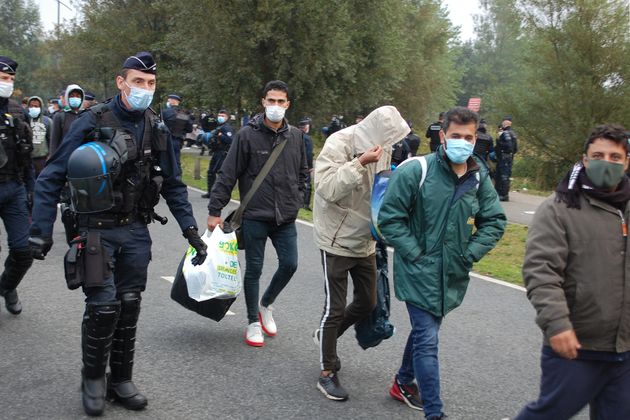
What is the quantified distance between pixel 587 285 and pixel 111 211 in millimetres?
2484

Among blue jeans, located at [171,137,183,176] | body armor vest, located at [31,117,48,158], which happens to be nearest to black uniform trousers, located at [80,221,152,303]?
blue jeans, located at [171,137,183,176]

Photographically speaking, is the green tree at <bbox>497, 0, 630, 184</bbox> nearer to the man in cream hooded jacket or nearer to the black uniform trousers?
the man in cream hooded jacket

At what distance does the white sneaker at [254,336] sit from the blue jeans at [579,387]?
2609 mm

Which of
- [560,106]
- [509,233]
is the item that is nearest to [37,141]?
[509,233]

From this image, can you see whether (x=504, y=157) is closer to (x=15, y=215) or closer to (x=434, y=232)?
(x=15, y=215)

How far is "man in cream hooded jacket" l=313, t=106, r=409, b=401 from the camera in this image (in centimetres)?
435

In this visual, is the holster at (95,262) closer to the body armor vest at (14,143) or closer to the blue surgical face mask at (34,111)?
the body armor vest at (14,143)

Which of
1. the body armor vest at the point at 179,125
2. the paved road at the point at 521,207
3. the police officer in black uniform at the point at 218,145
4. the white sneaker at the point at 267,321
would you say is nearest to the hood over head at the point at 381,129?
the white sneaker at the point at 267,321

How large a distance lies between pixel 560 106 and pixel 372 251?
1985 cm

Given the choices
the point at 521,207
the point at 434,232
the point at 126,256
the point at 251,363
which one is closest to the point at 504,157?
the point at 521,207

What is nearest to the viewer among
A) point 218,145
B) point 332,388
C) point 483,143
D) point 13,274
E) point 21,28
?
point 332,388

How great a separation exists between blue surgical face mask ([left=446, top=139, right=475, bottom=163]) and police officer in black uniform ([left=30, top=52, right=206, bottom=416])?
163 cm

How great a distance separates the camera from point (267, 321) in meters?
5.69

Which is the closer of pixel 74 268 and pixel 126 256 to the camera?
pixel 74 268
